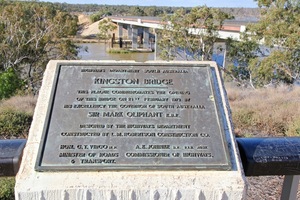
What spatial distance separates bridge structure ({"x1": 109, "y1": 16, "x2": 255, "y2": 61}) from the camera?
60.3 ft

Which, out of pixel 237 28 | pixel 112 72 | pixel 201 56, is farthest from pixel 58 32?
pixel 112 72

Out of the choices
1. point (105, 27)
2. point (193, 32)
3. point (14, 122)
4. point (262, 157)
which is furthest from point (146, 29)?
point (262, 157)

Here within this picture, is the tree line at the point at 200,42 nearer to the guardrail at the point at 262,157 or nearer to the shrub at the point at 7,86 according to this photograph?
the shrub at the point at 7,86

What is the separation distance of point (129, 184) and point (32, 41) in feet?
59.1

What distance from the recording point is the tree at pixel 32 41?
17.3m

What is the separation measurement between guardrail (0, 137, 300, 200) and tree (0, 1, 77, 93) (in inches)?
600

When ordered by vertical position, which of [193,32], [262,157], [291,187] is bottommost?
[193,32]

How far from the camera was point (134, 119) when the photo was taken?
215 centimetres

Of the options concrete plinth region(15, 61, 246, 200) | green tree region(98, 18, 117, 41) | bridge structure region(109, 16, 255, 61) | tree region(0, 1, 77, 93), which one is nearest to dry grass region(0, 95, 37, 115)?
concrete plinth region(15, 61, 246, 200)

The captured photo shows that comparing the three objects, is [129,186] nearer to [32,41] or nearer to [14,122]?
[14,122]

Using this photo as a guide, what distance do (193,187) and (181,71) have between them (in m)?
0.88

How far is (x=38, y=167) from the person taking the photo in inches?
75.6

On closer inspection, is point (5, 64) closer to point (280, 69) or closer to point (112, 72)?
point (280, 69)

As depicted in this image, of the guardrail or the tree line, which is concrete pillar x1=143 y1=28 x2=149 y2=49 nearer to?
the tree line
